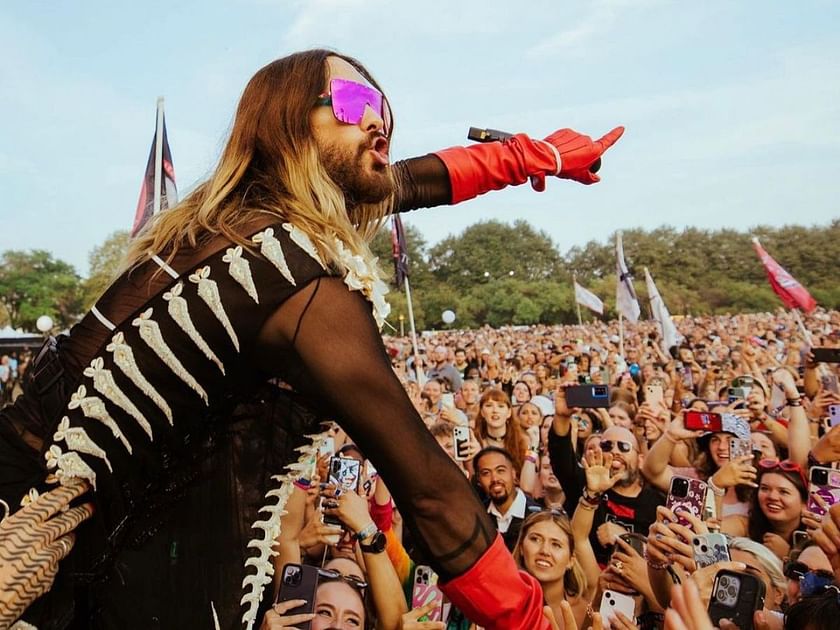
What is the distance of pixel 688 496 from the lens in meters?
2.80

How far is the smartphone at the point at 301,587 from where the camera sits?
228cm

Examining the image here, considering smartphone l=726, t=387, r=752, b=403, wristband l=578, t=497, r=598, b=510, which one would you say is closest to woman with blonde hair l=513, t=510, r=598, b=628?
wristband l=578, t=497, r=598, b=510

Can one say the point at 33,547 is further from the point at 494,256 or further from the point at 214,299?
the point at 494,256

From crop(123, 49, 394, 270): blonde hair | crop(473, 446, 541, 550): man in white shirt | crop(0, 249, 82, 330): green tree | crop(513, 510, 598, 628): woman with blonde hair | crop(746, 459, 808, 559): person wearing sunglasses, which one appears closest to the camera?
crop(123, 49, 394, 270): blonde hair

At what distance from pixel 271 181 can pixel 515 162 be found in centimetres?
82

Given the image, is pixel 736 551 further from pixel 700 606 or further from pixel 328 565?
pixel 700 606

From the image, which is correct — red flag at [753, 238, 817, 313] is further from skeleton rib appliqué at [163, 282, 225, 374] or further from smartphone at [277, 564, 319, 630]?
skeleton rib appliqué at [163, 282, 225, 374]

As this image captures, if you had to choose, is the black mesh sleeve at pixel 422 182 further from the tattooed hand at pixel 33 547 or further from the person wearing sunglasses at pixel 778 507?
the person wearing sunglasses at pixel 778 507

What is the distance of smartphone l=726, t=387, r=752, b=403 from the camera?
22.1 ft

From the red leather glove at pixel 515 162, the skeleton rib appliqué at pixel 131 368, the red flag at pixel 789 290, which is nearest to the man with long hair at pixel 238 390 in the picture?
the skeleton rib appliqué at pixel 131 368

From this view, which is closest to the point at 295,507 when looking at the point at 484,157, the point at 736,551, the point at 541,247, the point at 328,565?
the point at 328,565

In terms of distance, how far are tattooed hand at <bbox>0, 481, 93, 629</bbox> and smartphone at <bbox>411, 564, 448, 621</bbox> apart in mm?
2122

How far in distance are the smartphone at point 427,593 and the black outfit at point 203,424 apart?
6.05 feet

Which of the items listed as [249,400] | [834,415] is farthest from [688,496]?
[834,415]
